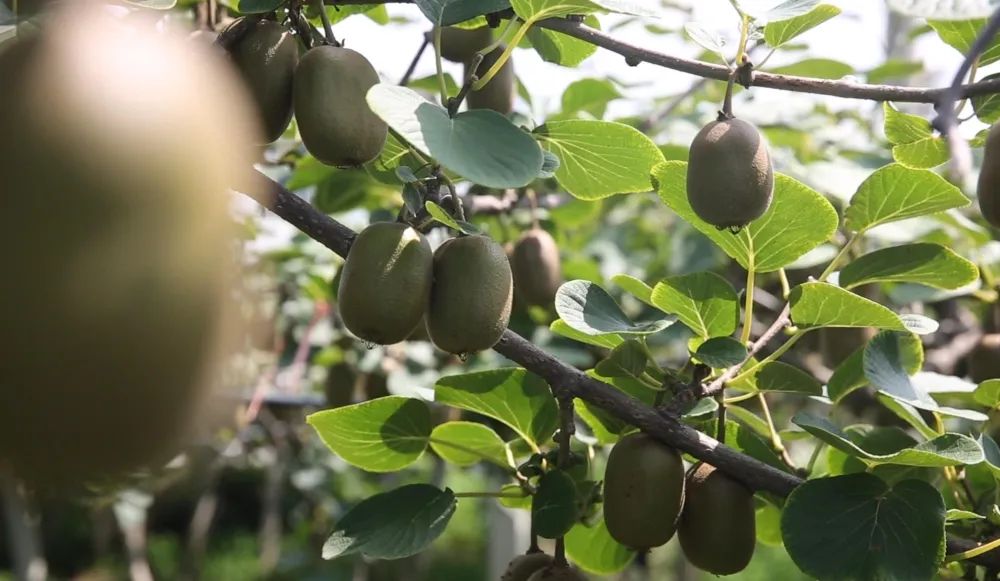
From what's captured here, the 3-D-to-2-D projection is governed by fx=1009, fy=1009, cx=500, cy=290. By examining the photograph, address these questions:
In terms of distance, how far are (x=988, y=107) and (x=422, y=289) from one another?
554mm

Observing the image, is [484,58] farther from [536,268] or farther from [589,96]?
[589,96]

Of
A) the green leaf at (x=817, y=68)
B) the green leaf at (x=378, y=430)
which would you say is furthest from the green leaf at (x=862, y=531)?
the green leaf at (x=817, y=68)

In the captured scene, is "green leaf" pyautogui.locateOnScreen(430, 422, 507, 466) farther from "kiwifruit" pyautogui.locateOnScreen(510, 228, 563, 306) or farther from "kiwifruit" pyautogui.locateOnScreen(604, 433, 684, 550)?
"kiwifruit" pyautogui.locateOnScreen(510, 228, 563, 306)

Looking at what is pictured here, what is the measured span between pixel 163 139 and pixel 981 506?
947 millimetres

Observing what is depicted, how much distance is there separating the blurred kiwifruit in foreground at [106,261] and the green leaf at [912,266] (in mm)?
784

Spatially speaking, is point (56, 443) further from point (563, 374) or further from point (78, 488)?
point (563, 374)

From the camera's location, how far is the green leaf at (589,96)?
5.08ft

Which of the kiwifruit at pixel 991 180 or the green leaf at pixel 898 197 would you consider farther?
the green leaf at pixel 898 197

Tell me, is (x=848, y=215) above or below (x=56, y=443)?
below

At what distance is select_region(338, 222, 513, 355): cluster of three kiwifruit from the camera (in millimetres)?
763

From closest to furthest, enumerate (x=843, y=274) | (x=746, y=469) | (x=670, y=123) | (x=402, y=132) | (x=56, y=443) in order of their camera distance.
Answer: (x=56, y=443) < (x=402, y=132) < (x=746, y=469) < (x=843, y=274) < (x=670, y=123)

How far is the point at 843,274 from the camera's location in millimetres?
1012

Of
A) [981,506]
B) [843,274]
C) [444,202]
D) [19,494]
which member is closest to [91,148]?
[19,494]

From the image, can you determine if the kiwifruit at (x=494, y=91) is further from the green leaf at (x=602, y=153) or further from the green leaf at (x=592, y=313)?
the green leaf at (x=592, y=313)
